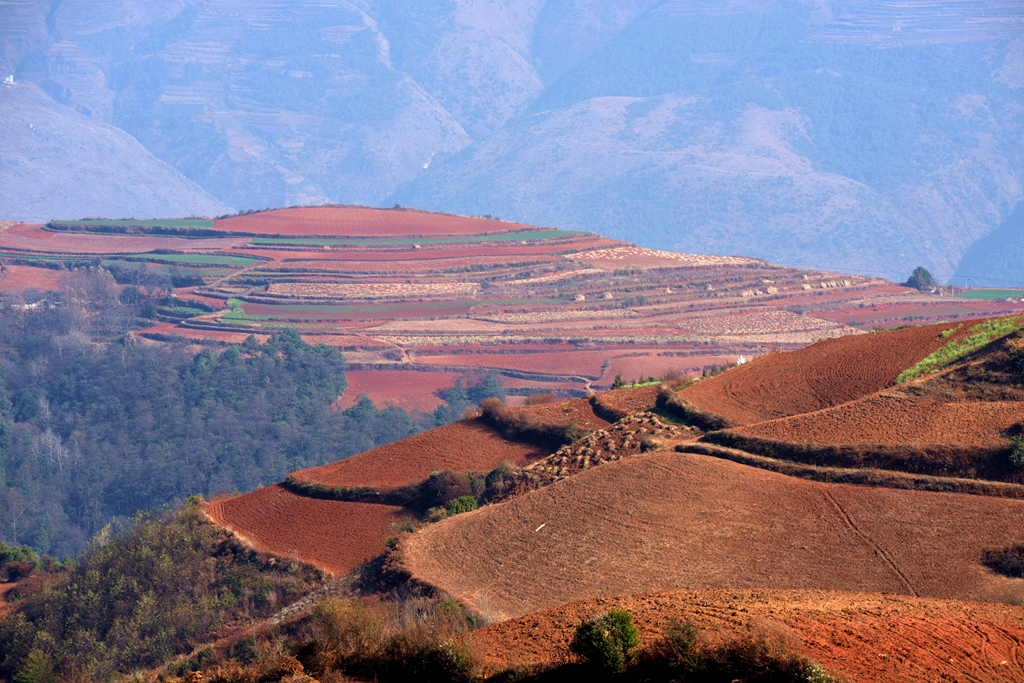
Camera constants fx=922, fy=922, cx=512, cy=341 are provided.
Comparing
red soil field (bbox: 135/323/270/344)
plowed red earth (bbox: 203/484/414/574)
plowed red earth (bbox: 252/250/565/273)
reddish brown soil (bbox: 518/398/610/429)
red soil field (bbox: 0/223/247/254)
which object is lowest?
plowed red earth (bbox: 203/484/414/574)

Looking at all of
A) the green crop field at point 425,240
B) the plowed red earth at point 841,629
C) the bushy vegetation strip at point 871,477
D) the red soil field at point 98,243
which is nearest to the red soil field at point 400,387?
the green crop field at point 425,240

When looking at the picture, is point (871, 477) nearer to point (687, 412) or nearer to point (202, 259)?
point (687, 412)

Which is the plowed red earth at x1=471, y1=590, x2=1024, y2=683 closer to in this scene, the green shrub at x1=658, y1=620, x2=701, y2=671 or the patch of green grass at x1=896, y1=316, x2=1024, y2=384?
the green shrub at x1=658, y1=620, x2=701, y2=671

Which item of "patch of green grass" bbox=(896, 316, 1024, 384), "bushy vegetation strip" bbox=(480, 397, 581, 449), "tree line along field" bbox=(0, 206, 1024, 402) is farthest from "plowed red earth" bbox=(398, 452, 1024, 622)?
"tree line along field" bbox=(0, 206, 1024, 402)

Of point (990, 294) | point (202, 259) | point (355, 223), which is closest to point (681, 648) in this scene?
point (202, 259)

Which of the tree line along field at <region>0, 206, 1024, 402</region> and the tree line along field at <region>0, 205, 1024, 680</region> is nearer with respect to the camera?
the tree line along field at <region>0, 205, 1024, 680</region>

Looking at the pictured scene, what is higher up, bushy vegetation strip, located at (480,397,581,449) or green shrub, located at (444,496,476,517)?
bushy vegetation strip, located at (480,397,581,449)
